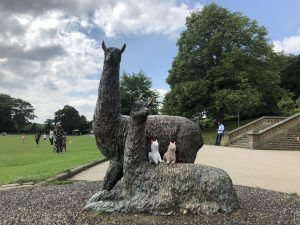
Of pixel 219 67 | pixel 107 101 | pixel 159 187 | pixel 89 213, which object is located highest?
pixel 219 67

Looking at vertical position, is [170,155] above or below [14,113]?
below

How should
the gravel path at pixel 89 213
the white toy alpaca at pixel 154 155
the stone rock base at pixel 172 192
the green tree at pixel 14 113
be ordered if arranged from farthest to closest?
the green tree at pixel 14 113 → the white toy alpaca at pixel 154 155 → the stone rock base at pixel 172 192 → the gravel path at pixel 89 213

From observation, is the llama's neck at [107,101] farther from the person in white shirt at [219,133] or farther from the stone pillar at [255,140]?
the person in white shirt at [219,133]

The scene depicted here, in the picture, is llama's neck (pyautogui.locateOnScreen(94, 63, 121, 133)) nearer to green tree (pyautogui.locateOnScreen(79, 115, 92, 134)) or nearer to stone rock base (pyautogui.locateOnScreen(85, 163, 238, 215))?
stone rock base (pyautogui.locateOnScreen(85, 163, 238, 215))

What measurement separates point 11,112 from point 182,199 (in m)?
116

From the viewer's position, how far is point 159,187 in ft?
22.5

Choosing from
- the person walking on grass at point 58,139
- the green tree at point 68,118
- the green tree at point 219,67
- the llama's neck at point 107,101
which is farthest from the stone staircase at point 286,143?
the green tree at point 68,118

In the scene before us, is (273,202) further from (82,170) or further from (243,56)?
(243,56)

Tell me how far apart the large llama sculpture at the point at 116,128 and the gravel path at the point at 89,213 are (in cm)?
110

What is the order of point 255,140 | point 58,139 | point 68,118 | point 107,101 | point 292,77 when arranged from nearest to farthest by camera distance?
point 107,101, point 58,139, point 255,140, point 292,77, point 68,118

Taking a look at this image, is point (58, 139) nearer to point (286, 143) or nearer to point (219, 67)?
point (286, 143)

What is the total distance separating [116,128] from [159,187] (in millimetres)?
1451

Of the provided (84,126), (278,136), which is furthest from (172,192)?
(84,126)

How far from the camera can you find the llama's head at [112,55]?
7344 mm
